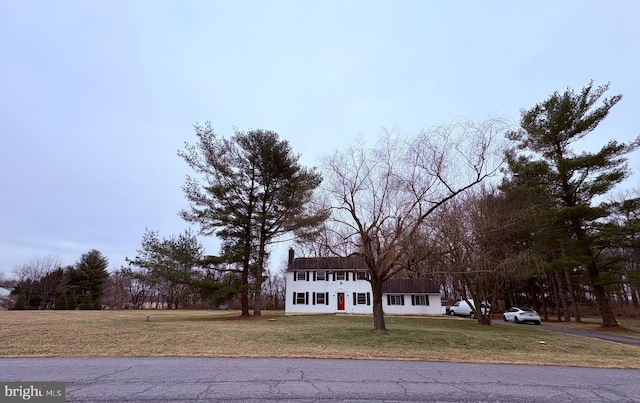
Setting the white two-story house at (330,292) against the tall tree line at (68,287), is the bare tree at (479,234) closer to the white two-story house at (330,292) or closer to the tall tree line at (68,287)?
the white two-story house at (330,292)

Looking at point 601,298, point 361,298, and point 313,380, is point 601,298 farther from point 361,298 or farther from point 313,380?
point 313,380

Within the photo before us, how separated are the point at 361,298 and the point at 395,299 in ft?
14.2

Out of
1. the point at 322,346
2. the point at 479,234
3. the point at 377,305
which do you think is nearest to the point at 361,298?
the point at 479,234

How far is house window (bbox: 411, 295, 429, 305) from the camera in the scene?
1437 inches

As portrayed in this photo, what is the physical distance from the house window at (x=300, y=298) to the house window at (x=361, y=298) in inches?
187

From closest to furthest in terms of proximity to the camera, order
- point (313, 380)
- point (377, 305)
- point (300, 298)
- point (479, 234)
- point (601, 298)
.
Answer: point (313, 380) < point (377, 305) < point (479, 234) < point (601, 298) < point (300, 298)

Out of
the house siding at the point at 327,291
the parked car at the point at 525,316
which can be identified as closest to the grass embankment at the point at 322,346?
the parked car at the point at 525,316

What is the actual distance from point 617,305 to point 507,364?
44639mm

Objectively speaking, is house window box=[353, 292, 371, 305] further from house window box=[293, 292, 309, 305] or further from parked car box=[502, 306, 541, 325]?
parked car box=[502, 306, 541, 325]

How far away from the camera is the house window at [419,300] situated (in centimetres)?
3650

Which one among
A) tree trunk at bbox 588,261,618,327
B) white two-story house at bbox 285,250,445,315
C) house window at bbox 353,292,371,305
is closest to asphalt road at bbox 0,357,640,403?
tree trunk at bbox 588,261,618,327

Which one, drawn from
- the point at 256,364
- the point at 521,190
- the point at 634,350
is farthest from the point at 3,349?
the point at 521,190

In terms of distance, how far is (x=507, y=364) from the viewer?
866 centimetres

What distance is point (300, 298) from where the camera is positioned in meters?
34.5
